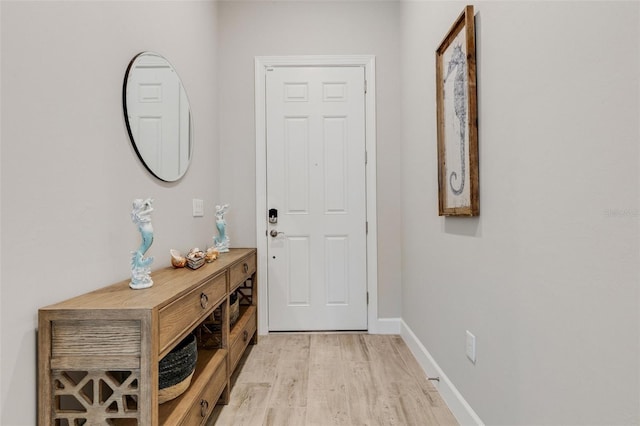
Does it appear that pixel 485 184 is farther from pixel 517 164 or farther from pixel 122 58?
pixel 122 58

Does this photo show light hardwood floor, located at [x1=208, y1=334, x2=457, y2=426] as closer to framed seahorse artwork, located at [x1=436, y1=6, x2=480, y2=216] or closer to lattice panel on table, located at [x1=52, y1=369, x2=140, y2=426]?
lattice panel on table, located at [x1=52, y1=369, x2=140, y2=426]

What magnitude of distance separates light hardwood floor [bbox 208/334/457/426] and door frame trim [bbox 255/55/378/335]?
0.37 metres

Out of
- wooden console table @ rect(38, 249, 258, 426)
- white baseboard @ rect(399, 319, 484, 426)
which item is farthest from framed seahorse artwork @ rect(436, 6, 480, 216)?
wooden console table @ rect(38, 249, 258, 426)

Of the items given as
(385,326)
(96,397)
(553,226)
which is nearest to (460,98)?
(553,226)

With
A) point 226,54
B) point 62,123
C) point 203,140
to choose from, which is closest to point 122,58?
point 62,123

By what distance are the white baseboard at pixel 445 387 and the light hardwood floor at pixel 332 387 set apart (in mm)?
40

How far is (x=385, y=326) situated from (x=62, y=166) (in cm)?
255

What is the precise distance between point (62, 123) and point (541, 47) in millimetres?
1609

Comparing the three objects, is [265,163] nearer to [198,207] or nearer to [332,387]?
[198,207]

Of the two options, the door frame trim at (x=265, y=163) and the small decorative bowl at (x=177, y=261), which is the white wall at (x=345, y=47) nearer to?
the door frame trim at (x=265, y=163)

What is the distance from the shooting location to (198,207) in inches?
99.1

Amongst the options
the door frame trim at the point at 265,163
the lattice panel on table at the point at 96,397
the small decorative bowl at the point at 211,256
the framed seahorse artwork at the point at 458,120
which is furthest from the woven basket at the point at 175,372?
the door frame trim at the point at 265,163

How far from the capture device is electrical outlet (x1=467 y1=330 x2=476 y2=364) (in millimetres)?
1577

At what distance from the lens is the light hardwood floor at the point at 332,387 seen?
1.79 metres
